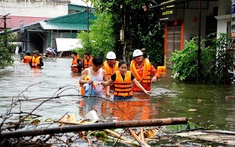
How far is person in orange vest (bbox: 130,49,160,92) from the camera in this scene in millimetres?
11656

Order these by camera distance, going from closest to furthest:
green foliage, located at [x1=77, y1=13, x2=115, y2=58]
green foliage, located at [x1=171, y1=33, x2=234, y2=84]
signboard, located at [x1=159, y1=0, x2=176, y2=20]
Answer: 1. green foliage, located at [x1=171, y1=33, x2=234, y2=84]
2. signboard, located at [x1=159, y1=0, x2=176, y2=20]
3. green foliage, located at [x1=77, y1=13, x2=115, y2=58]

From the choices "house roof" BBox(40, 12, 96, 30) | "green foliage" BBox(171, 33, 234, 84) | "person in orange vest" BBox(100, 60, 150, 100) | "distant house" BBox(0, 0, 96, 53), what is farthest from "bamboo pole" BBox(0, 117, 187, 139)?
"house roof" BBox(40, 12, 96, 30)

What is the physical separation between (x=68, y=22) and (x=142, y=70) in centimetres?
3755

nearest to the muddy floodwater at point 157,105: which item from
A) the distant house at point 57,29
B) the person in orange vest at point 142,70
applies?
the person in orange vest at point 142,70

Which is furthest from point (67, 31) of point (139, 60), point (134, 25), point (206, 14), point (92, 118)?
point (92, 118)

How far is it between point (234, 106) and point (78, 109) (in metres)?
4.03

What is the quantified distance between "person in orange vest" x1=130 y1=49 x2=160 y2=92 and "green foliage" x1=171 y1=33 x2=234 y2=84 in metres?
4.47

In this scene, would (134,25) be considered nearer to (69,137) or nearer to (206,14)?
(206,14)

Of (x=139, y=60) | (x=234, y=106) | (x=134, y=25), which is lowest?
(x=234, y=106)

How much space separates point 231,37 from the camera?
605 inches

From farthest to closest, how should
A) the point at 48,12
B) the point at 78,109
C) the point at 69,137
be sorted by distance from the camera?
the point at 48,12
the point at 78,109
the point at 69,137

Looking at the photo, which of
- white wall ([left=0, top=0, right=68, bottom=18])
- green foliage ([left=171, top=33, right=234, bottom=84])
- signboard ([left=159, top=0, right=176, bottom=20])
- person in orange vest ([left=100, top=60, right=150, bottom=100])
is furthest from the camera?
white wall ([left=0, top=0, right=68, bottom=18])

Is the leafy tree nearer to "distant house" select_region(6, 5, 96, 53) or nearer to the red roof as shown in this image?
"distant house" select_region(6, 5, 96, 53)

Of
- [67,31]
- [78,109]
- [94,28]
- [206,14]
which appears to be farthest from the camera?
[67,31]
